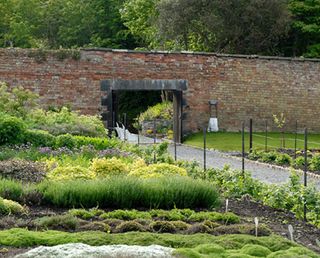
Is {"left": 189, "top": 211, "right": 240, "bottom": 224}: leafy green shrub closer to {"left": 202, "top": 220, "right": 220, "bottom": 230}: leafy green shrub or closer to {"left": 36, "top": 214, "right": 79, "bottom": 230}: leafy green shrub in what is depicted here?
{"left": 202, "top": 220, "right": 220, "bottom": 230}: leafy green shrub

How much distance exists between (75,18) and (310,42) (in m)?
15.3

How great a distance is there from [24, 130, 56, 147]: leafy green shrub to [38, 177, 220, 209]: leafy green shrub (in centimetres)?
881

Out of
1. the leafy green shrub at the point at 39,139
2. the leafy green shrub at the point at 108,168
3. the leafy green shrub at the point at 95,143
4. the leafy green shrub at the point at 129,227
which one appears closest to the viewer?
the leafy green shrub at the point at 129,227

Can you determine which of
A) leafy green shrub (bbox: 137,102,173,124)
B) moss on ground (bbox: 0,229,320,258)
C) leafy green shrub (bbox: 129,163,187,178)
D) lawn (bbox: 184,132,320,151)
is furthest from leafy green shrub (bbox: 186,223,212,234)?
leafy green shrub (bbox: 137,102,173,124)

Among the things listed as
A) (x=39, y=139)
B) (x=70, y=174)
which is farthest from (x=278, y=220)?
(x=39, y=139)

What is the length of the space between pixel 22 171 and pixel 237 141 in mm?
15633

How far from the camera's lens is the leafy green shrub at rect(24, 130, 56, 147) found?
1933 centimetres

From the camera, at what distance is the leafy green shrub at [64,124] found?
2208 centimetres

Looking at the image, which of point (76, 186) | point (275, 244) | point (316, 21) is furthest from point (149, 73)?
point (275, 244)

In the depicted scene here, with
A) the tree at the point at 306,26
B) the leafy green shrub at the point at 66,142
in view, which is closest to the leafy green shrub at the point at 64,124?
the leafy green shrub at the point at 66,142

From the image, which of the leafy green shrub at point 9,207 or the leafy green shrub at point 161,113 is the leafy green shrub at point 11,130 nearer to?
the leafy green shrub at point 9,207

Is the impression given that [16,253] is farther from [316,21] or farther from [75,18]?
[75,18]

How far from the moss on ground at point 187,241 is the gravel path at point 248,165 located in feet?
16.9

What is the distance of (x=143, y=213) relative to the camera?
374 inches
